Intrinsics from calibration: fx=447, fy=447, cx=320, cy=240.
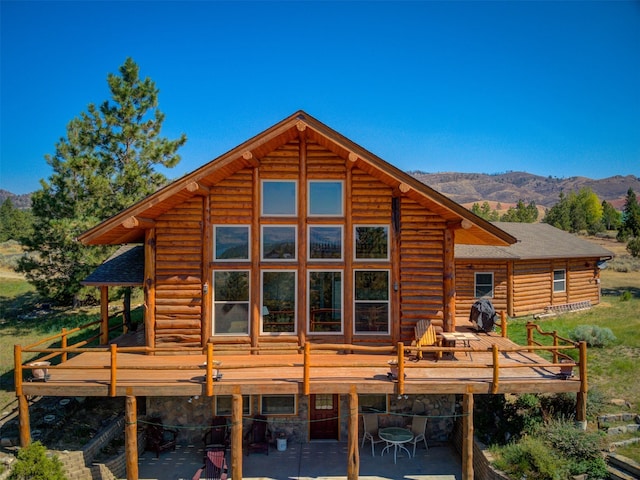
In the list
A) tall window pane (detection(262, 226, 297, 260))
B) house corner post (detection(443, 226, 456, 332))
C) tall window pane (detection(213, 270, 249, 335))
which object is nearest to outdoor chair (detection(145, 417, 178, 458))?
tall window pane (detection(213, 270, 249, 335))

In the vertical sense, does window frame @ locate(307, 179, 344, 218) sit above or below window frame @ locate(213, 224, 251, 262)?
above

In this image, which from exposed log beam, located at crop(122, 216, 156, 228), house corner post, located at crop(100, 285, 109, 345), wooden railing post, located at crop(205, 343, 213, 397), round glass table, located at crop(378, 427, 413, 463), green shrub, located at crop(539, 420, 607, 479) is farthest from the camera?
house corner post, located at crop(100, 285, 109, 345)

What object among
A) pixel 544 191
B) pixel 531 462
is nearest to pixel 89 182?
pixel 531 462

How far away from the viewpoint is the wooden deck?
31.7ft

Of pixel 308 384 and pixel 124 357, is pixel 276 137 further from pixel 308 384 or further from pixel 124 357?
pixel 124 357

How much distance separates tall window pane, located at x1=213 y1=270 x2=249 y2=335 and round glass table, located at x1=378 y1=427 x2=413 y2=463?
435 cm

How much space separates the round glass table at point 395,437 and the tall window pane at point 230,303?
14.3 feet

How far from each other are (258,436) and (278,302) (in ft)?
11.4

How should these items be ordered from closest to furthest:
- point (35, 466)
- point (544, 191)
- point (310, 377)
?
point (35, 466) < point (310, 377) < point (544, 191)

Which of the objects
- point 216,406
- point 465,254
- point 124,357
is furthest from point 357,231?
point 465,254

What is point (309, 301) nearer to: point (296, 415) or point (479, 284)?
point (296, 415)

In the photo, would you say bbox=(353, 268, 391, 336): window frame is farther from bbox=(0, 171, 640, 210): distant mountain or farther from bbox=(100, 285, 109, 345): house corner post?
bbox=(0, 171, 640, 210): distant mountain

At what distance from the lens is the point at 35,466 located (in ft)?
29.2

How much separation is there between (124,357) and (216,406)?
2738 millimetres
